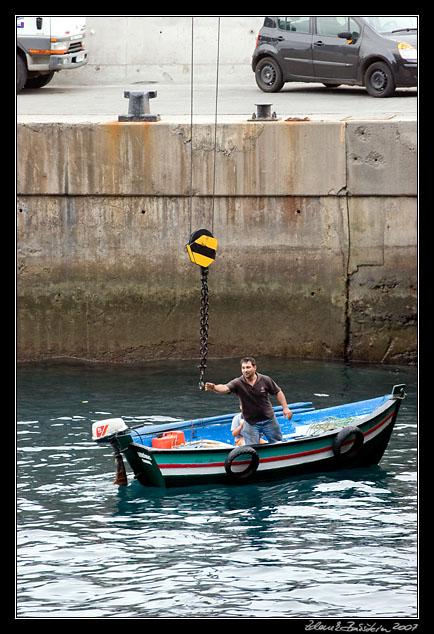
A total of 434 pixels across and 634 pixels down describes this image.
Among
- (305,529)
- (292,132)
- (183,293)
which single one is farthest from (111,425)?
(292,132)

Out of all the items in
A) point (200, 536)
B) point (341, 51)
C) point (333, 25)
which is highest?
point (333, 25)

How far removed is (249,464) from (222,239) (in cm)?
589

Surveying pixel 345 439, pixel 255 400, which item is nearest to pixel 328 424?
pixel 345 439

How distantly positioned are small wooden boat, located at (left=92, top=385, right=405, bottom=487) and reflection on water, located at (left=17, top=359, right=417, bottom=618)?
0.52 ft

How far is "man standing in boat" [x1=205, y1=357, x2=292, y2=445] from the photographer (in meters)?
12.6

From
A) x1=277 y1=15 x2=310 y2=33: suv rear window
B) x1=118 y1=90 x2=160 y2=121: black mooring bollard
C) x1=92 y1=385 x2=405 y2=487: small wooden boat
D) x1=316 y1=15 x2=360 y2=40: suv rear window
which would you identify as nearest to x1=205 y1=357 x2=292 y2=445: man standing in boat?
x1=92 y1=385 x2=405 y2=487: small wooden boat

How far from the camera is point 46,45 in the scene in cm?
2159

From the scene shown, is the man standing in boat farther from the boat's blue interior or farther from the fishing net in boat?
the fishing net in boat

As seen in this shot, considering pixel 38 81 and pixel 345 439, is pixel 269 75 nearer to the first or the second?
pixel 38 81

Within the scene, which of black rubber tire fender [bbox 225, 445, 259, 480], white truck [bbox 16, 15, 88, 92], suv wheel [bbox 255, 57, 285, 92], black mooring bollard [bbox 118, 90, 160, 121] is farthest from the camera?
suv wheel [bbox 255, 57, 285, 92]

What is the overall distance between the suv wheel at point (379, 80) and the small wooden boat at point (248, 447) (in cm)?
829

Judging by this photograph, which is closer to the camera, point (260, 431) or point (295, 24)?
point (260, 431)

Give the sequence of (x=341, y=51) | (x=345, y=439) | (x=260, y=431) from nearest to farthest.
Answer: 1. (x=260, y=431)
2. (x=345, y=439)
3. (x=341, y=51)

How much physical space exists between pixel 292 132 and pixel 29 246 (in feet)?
14.5
